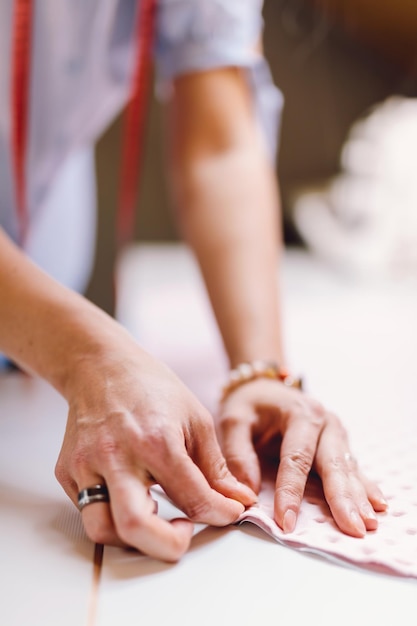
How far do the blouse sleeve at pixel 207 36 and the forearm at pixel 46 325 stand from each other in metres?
0.43

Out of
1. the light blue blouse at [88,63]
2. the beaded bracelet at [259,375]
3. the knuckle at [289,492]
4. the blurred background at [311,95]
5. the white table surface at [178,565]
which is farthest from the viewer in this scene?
the blurred background at [311,95]

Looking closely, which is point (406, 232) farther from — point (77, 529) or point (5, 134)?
point (77, 529)

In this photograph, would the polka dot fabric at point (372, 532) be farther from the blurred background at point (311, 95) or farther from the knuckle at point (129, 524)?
the blurred background at point (311, 95)

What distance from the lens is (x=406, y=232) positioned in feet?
5.12

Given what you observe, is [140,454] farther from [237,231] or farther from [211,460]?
[237,231]

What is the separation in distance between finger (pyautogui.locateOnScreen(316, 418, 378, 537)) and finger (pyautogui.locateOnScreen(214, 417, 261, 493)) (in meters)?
0.05

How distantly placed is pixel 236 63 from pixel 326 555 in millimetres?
637

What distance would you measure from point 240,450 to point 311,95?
1449mm

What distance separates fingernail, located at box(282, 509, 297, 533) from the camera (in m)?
0.53

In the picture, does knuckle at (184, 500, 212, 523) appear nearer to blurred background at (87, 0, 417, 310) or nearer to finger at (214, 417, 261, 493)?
finger at (214, 417, 261, 493)

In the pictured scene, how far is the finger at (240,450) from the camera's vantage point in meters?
0.59

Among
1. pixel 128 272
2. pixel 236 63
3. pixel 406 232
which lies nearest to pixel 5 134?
pixel 236 63

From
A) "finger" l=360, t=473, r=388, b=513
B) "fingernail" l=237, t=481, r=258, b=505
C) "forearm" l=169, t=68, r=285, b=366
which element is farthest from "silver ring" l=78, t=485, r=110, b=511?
"forearm" l=169, t=68, r=285, b=366

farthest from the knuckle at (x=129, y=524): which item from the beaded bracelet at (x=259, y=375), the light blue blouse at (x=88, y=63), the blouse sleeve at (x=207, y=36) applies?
the blouse sleeve at (x=207, y=36)
